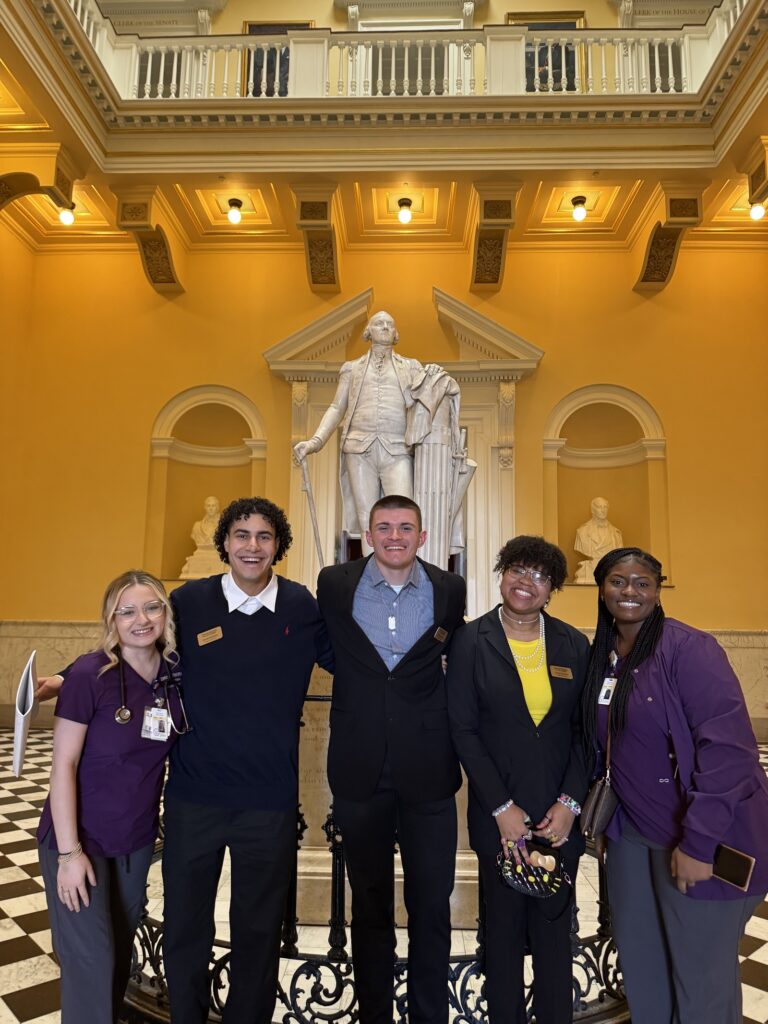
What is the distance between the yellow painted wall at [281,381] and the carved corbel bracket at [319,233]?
34 centimetres

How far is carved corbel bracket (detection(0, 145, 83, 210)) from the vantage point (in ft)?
25.0

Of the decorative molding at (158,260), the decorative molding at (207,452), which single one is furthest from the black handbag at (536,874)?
the decorative molding at (158,260)

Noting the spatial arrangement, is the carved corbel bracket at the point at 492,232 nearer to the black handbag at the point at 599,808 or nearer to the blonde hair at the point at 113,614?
the blonde hair at the point at 113,614

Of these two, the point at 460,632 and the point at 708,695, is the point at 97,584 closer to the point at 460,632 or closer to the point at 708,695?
the point at 460,632

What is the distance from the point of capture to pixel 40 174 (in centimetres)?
763

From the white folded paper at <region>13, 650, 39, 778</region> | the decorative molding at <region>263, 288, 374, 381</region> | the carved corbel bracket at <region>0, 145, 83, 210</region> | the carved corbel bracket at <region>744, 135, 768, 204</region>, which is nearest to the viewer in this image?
the white folded paper at <region>13, 650, 39, 778</region>

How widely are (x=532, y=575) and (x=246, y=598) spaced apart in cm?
94

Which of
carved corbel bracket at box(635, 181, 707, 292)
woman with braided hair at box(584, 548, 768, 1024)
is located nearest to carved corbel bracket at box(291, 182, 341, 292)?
carved corbel bracket at box(635, 181, 707, 292)

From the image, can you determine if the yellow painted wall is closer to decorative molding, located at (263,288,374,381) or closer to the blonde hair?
decorative molding, located at (263,288,374,381)

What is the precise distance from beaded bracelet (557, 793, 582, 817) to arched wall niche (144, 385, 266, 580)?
7.74 metres

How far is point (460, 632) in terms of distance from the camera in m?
2.15

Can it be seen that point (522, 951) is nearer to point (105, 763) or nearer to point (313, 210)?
point (105, 763)

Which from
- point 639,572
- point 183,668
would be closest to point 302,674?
point 183,668

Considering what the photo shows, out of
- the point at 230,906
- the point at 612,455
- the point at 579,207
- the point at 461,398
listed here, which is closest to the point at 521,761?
the point at 230,906
